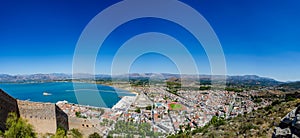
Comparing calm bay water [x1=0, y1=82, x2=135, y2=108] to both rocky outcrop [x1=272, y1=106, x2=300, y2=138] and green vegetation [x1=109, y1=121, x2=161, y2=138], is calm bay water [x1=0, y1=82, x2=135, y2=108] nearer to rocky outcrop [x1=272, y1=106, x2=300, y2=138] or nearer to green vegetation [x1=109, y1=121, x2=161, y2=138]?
green vegetation [x1=109, y1=121, x2=161, y2=138]

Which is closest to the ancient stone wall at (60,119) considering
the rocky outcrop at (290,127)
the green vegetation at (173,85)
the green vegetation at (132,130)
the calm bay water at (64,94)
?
the green vegetation at (132,130)

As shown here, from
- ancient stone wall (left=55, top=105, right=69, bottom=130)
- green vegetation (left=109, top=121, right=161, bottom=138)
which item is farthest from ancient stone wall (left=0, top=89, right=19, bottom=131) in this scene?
green vegetation (left=109, top=121, right=161, bottom=138)

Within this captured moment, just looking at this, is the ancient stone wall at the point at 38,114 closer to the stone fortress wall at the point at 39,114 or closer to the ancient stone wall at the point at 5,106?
the stone fortress wall at the point at 39,114

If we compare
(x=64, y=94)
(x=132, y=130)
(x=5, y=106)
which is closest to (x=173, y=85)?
(x=64, y=94)

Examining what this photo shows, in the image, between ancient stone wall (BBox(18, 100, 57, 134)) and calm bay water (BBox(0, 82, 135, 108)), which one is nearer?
ancient stone wall (BBox(18, 100, 57, 134))

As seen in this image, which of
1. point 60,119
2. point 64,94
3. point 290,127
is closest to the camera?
point 290,127

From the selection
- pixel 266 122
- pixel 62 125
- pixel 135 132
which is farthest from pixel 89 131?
pixel 266 122

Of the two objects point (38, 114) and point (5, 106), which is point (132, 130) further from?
point (5, 106)

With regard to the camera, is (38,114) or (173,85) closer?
(38,114)
